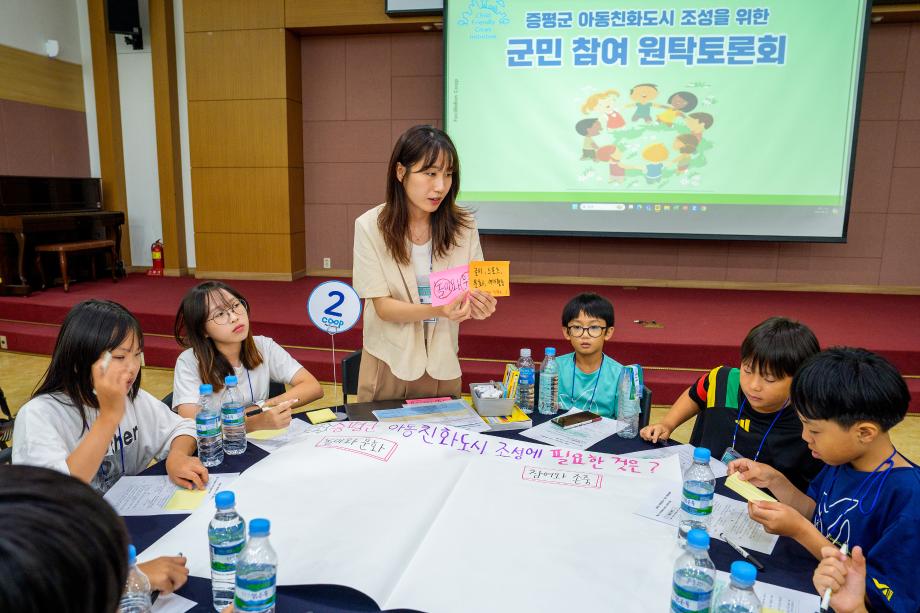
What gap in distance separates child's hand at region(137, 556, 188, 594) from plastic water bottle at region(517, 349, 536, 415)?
1.14 metres

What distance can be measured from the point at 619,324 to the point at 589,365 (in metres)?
2.32

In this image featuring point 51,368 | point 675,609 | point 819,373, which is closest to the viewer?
point 675,609

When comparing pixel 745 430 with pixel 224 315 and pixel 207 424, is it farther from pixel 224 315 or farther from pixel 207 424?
pixel 224 315

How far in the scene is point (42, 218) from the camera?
5.38 metres

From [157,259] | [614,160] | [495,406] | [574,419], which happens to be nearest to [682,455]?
[574,419]

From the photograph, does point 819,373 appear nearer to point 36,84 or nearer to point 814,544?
point 814,544

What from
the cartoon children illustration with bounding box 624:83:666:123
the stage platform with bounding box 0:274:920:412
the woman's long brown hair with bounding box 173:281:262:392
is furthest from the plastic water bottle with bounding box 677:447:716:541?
the cartoon children illustration with bounding box 624:83:666:123

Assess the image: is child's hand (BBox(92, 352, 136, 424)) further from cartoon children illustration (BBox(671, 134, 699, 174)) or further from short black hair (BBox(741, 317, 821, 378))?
cartoon children illustration (BBox(671, 134, 699, 174))

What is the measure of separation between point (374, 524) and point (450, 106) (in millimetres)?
4999

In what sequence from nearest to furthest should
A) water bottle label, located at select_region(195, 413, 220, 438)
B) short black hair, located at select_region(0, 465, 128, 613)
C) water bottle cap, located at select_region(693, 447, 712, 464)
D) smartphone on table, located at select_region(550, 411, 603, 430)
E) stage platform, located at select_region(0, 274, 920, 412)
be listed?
short black hair, located at select_region(0, 465, 128, 613) < water bottle cap, located at select_region(693, 447, 712, 464) < water bottle label, located at select_region(195, 413, 220, 438) < smartphone on table, located at select_region(550, 411, 603, 430) < stage platform, located at select_region(0, 274, 920, 412)

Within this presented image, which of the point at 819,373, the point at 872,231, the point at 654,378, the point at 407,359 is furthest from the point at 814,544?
the point at 872,231

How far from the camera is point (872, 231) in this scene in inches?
222

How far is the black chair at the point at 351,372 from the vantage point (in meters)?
2.34

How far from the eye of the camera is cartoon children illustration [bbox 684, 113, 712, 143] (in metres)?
5.29
